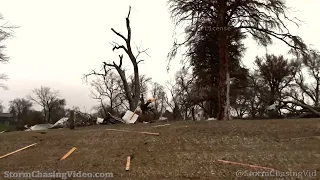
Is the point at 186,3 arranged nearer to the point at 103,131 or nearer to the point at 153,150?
the point at 103,131

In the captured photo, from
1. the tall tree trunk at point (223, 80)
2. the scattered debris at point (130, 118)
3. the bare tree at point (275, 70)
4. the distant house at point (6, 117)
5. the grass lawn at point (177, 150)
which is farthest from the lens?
the distant house at point (6, 117)

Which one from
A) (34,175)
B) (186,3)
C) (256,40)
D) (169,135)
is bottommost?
(34,175)

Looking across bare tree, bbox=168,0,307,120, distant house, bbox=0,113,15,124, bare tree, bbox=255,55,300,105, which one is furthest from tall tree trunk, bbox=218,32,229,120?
distant house, bbox=0,113,15,124

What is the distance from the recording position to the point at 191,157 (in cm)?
1171

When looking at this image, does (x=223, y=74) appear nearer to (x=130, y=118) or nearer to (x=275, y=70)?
(x=130, y=118)

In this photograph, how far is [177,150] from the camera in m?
12.5

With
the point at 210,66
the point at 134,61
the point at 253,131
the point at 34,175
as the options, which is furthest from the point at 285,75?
the point at 34,175

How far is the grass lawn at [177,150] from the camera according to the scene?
10.8 metres

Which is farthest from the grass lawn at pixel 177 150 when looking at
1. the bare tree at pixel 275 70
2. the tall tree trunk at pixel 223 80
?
the bare tree at pixel 275 70

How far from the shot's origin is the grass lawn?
10.8m

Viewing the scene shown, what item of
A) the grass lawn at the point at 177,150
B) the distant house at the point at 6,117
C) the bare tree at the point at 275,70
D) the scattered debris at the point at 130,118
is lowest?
the grass lawn at the point at 177,150

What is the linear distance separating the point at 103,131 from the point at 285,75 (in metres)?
40.1

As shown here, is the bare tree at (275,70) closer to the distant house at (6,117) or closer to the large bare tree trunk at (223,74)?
the large bare tree trunk at (223,74)

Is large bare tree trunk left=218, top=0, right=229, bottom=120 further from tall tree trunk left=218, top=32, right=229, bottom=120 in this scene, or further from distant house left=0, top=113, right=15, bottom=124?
distant house left=0, top=113, right=15, bottom=124
